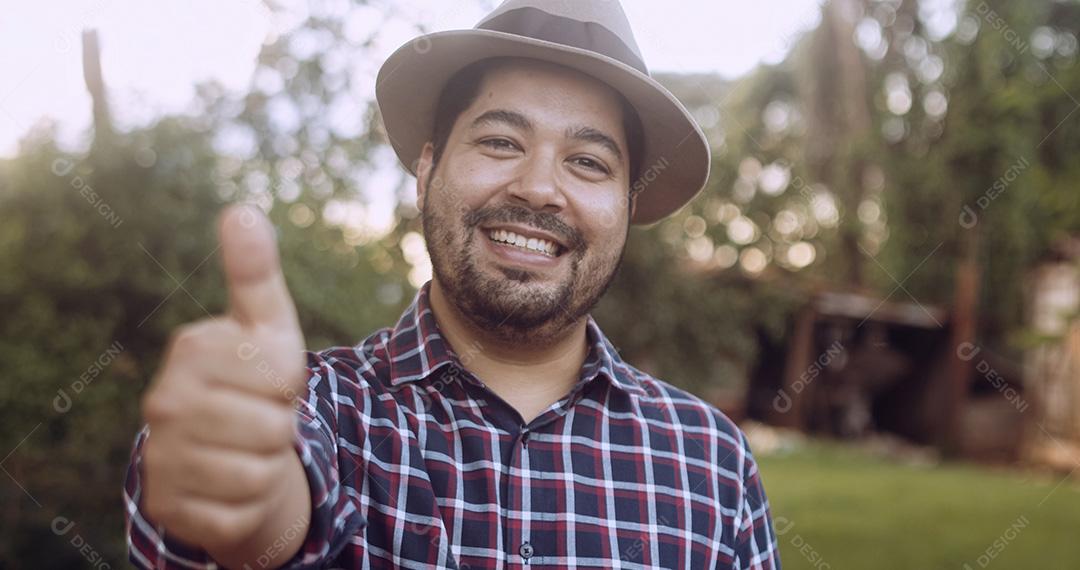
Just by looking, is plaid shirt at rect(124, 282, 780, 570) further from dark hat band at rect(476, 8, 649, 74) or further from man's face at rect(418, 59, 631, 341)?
dark hat band at rect(476, 8, 649, 74)

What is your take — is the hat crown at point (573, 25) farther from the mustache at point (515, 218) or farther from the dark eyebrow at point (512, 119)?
the mustache at point (515, 218)

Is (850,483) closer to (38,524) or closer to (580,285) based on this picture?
(38,524)

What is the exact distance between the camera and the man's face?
1896 mm

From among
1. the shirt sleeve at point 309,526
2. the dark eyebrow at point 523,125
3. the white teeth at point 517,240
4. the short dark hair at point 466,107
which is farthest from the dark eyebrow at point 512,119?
the shirt sleeve at point 309,526

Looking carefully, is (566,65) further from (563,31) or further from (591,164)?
(591,164)

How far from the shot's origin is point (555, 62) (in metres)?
1.96

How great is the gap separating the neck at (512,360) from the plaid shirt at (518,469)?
42mm

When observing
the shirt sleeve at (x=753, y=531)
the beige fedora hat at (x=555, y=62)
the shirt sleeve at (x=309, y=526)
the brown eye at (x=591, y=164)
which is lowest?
the shirt sleeve at (x=753, y=531)

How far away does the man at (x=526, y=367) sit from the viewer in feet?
5.43

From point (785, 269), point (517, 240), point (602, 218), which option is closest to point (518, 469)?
point (517, 240)

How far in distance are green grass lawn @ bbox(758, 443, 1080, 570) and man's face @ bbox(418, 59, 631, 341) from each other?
4.63 metres

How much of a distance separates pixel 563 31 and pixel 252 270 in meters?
1.25

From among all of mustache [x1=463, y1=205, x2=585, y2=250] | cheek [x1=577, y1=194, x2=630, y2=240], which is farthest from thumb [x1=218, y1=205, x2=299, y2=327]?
cheek [x1=577, y1=194, x2=630, y2=240]

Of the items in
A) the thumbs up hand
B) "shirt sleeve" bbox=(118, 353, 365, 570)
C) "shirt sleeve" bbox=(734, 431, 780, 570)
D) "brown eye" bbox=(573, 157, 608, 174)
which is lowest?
"shirt sleeve" bbox=(734, 431, 780, 570)
